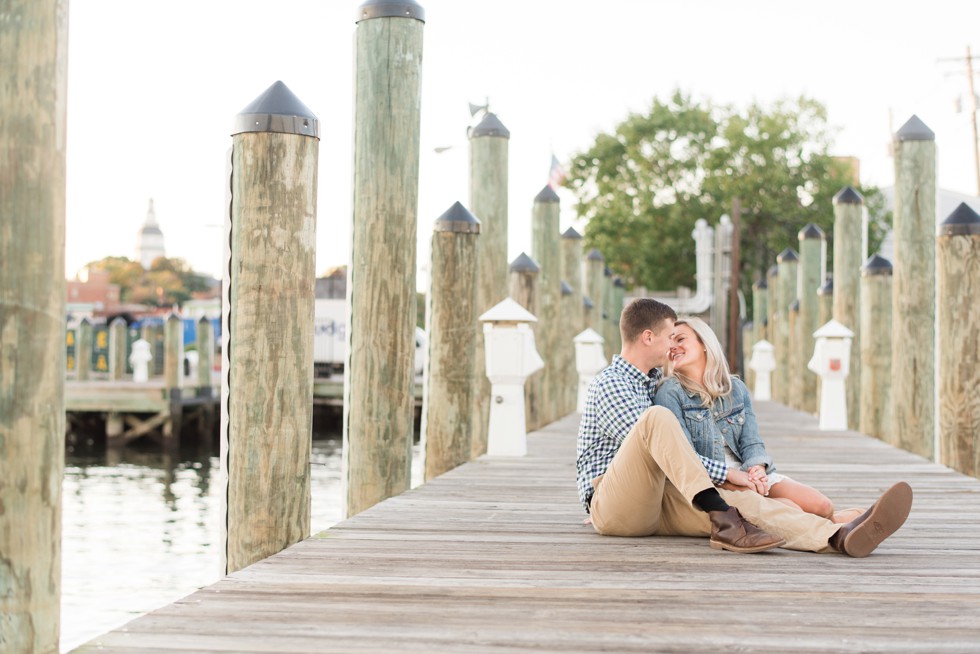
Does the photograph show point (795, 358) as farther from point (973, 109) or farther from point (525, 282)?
point (973, 109)

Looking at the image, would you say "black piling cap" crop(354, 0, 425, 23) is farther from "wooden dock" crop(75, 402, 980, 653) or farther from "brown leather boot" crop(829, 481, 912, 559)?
"brown leather boot" crop(829, 481, 912, 559)

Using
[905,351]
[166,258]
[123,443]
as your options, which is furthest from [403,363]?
[166,258]

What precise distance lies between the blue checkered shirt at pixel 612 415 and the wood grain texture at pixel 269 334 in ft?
4.27

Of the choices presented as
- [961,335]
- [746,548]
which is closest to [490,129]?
[961,335]

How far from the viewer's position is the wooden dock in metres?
3.59

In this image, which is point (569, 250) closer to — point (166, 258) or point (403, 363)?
point (403, 363)

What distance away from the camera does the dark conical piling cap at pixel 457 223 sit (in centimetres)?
895

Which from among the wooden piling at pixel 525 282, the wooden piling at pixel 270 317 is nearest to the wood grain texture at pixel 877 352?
the wooden piling at pixel 525 282

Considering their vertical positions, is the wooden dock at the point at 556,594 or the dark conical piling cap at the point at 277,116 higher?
the dark conical piling cap at the point at 277,116

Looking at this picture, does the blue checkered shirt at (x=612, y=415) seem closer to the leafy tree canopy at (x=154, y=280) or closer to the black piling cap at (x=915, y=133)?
the black piling cap at (x=915, y=133)

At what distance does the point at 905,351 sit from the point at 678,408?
5.17 metres

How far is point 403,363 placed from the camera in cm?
732

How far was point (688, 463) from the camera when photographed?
16.7 feet

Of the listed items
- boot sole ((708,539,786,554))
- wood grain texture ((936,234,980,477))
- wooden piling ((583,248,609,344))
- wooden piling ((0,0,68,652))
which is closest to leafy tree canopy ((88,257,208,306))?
wooden piling ((583,248,609,344))
